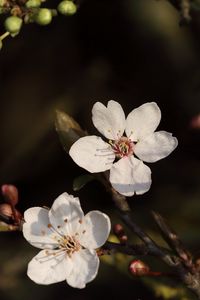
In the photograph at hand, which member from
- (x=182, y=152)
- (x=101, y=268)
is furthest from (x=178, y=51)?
(x=101, y=268)

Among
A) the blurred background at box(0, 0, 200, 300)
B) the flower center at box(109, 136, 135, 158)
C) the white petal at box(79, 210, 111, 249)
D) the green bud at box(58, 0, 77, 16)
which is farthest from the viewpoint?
the blurred background at box(0, 0, 200, 300)

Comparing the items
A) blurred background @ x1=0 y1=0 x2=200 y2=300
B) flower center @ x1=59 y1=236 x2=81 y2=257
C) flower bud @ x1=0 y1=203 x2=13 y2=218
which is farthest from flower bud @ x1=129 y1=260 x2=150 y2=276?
blurred background @ x1=0 y1=0 x2=200 y2=300

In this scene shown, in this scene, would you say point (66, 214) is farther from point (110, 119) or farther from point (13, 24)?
point (13, 24)

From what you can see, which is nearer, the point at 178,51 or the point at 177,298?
the point at 177,298

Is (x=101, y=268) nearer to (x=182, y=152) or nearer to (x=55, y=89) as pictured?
(x=182, y=152)

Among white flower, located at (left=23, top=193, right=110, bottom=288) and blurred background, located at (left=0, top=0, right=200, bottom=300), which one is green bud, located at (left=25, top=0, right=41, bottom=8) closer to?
white flower, located at (left=23, top=193, right=110, bottom=288)

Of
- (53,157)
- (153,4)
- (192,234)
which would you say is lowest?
(192,234)
